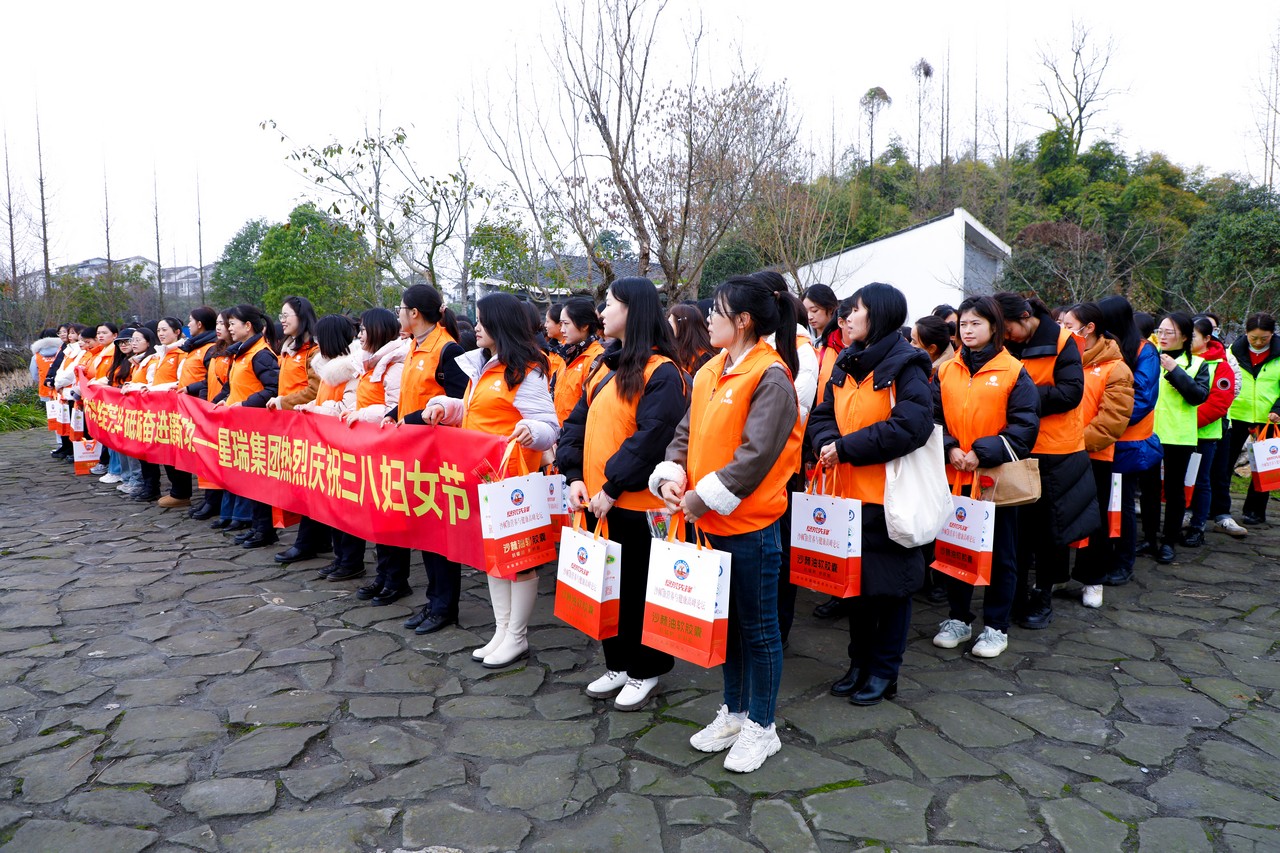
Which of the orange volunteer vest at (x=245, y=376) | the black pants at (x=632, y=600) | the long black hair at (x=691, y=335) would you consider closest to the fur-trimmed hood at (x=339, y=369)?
the orange volunteer vest at (x=245, y=376)

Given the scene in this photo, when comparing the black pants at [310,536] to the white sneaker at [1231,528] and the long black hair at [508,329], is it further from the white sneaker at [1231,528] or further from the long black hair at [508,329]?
the white sneaker at [1231,528]

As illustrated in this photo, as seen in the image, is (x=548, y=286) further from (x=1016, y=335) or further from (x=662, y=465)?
(x=662, y=465)

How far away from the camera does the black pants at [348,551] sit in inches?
238

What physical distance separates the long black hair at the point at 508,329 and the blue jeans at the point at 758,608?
5.42 feet

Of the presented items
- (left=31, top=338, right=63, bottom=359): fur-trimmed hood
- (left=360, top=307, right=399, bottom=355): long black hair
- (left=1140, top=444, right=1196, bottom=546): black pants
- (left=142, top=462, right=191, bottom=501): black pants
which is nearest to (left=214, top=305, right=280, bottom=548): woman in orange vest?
(left=360, top=307, right=399, bottom=355): long black hair

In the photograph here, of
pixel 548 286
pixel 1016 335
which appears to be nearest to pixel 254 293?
pixel 548 286

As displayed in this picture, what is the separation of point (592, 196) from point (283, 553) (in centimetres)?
754

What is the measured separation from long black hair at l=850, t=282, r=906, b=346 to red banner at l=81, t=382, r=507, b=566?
2014mm

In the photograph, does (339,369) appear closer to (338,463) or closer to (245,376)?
(338,463)

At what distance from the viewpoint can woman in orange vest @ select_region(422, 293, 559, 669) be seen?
14.2ft

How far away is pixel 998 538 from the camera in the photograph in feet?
14.5

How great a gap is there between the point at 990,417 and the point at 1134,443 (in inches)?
98.7

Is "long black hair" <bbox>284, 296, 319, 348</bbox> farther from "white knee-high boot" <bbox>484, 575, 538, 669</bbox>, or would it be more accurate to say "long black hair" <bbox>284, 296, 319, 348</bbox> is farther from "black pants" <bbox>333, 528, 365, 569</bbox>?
"white knee-high boot" <bbox>484, 575, 538, 669</bbox>

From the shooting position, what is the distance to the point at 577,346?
458 centimetres
